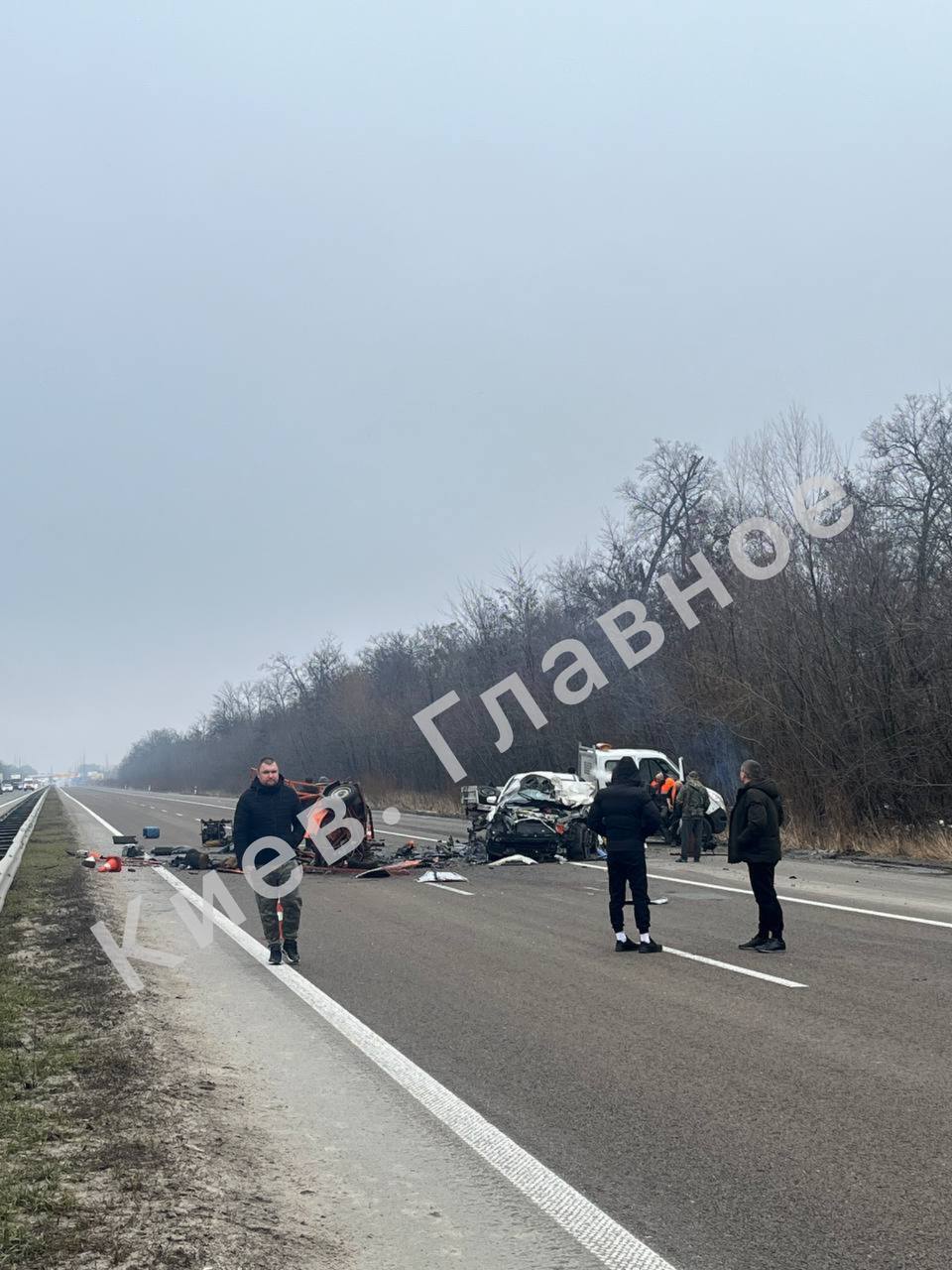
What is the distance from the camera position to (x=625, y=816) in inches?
473

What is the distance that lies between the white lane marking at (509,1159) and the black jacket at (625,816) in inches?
149

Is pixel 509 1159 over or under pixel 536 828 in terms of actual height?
under

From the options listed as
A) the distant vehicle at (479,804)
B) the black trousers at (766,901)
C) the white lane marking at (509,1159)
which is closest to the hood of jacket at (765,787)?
the black trousers at (766,901)

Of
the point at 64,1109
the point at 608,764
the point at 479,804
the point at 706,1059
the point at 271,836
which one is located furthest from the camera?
the point at 608,764

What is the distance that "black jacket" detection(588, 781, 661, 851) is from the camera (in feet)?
39.2

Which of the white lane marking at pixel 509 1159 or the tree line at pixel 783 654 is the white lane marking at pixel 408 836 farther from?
the white lane marking at pixel 509 1159

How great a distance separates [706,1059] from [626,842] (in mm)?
4722

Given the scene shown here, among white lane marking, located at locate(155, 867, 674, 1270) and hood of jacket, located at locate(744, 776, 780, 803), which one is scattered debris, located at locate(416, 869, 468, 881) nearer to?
hood of jacket, located at locate(744, 776, 780, 803)

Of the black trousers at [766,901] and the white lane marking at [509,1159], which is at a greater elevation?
the black trousers at [766,901]

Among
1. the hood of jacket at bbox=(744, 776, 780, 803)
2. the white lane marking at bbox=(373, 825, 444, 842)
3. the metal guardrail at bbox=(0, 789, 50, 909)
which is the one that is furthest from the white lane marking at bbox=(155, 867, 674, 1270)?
the white lane marking at bbox=(373, 825, 444, 842)

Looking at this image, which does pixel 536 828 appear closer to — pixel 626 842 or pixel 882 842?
pixel 882 842

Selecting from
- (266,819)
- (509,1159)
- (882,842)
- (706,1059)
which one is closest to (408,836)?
(882,842)

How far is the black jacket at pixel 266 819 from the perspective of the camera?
37.3ft

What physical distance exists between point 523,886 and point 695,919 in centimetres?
543
